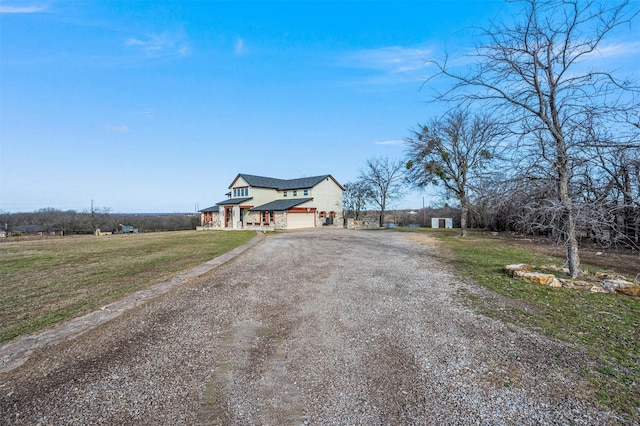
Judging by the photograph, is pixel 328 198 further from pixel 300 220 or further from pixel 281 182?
pixel 281 182

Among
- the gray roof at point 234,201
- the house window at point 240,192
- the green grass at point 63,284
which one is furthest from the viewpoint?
the house window at point 240,192

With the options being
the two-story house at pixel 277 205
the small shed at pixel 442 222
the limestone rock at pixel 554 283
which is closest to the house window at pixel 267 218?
the two-story house at pixel 277 205

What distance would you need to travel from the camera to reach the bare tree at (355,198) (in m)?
38.5

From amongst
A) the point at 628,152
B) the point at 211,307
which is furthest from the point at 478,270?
the point at 211,307

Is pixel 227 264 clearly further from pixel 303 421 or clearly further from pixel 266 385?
pixel 303 421

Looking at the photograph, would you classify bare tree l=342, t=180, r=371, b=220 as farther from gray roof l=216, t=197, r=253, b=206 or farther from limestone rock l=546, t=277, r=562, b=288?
limestone rock l=546, t=277, r=562, b=288

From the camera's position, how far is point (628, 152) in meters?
4.88

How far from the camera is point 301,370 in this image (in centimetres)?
A: 329

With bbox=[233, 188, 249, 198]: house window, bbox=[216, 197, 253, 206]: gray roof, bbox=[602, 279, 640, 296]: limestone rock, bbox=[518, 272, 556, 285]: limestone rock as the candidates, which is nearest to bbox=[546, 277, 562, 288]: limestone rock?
bbox=[518, 272, 556, 285]: limestone rock

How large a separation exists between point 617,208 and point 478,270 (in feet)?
12.0

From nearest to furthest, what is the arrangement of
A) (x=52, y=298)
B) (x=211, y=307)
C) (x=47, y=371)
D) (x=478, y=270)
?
(x=47, y=371), (x=211, y=307), (x=52, y=298), (x=478, y=270)

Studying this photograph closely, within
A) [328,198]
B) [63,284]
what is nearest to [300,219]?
[328,198]

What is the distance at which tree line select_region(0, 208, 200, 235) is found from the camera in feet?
150

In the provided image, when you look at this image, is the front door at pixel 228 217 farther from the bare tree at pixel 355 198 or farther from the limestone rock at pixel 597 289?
the limestone rock at pixel 597 289
